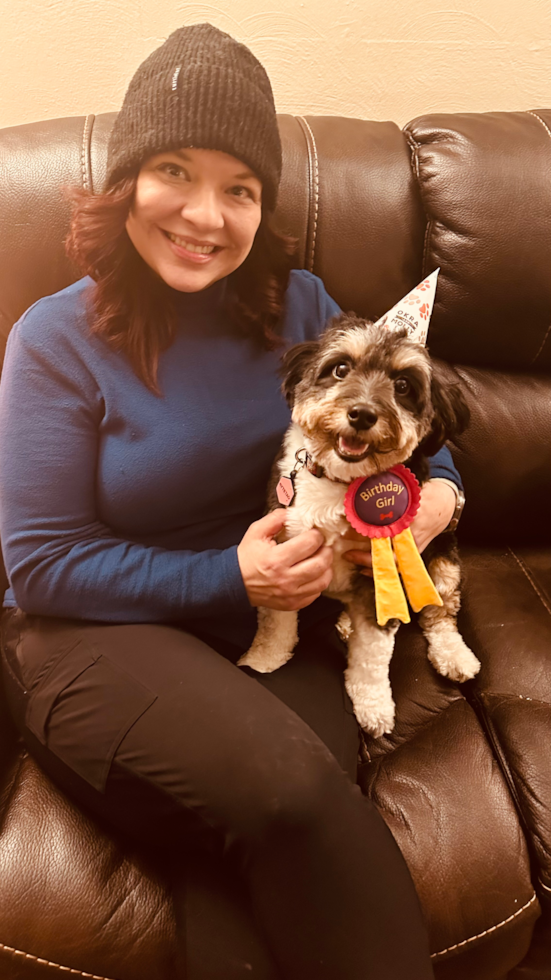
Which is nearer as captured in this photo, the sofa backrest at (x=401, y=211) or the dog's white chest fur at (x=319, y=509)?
the dog's white chest fur at (x=319, y=509)

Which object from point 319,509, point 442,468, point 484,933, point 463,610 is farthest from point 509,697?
point 319,509

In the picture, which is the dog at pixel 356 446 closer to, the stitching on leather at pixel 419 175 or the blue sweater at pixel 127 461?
the blue sweater at pixel 127 461

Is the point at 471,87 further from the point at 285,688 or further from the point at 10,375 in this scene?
the point at 285,688

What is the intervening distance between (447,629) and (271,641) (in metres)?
0.49

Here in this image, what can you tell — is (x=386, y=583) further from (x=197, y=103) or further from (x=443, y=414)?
(x=197, y=103)

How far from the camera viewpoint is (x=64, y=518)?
103 centimetres

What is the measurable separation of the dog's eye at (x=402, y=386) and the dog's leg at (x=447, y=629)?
568 millimetres

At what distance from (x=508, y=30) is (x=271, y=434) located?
1.45m

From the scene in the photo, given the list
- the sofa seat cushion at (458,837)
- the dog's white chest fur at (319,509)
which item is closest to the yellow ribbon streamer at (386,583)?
the dog's white chest fur at (319,509)

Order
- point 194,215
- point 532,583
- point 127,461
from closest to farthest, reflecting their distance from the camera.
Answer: point 194,215 → point 127,461 → point 532,583

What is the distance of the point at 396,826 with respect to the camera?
103cm

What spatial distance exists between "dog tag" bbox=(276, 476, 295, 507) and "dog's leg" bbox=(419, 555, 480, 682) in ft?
1.75

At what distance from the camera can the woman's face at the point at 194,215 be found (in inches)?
36.5

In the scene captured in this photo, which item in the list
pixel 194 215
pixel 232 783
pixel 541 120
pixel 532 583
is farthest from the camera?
pixel 532 583
